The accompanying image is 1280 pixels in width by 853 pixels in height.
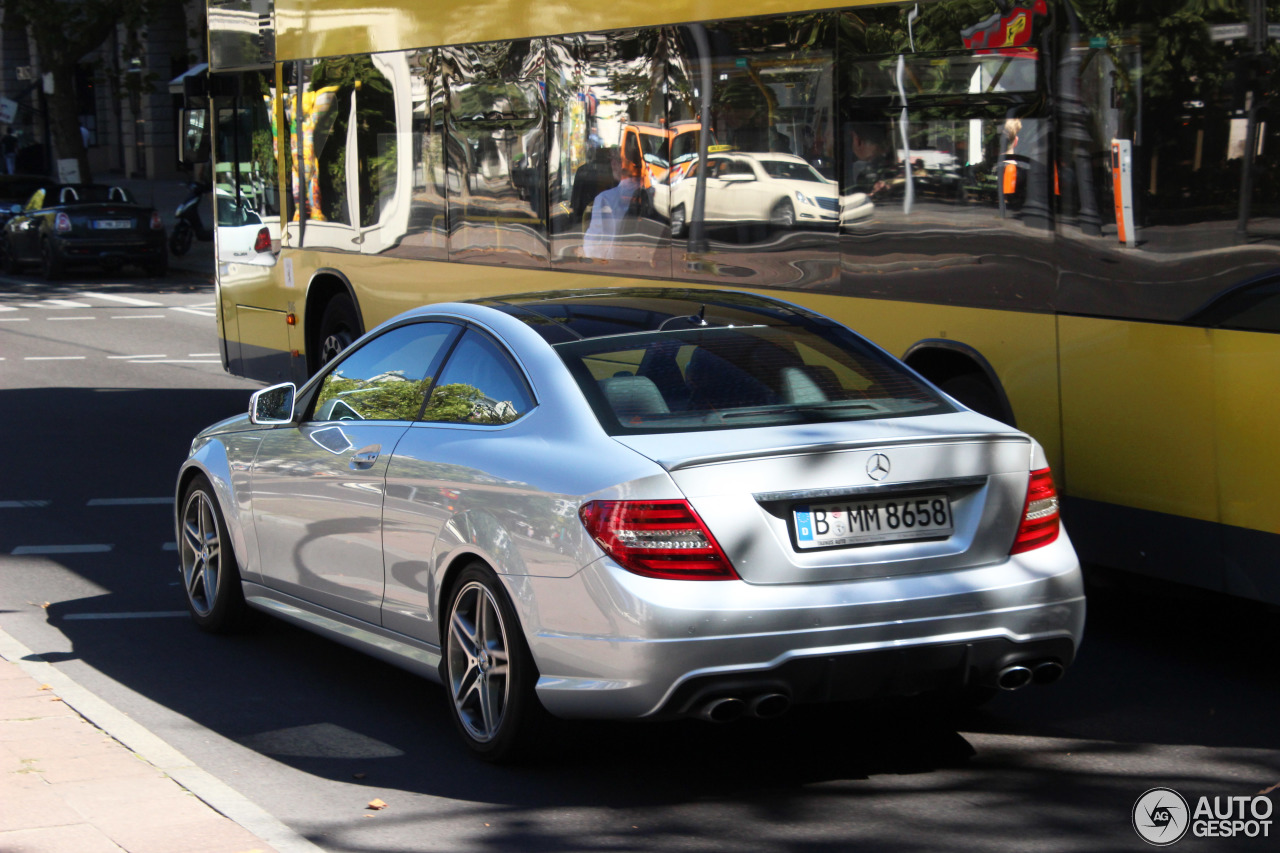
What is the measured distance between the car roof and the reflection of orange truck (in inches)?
107

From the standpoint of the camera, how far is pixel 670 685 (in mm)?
4812

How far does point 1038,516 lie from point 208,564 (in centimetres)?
384

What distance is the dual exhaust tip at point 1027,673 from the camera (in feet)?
16.8

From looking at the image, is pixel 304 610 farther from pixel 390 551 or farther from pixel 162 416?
pixel 162 416

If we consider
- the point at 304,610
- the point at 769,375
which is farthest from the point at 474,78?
the point at 769,375

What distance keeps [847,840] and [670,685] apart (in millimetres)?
636

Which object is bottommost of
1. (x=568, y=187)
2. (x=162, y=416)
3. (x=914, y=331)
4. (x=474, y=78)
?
(x=162, y=416)

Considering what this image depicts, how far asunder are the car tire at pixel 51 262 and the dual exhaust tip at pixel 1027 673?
2901 centimetres

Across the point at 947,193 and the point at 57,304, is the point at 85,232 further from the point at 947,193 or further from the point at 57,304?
the point at 947,193

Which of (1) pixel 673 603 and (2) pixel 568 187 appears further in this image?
(2) pixel 568 187

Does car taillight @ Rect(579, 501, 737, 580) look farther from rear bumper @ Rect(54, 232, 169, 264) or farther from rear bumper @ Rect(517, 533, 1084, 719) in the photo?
rear bumper @ Rect(54, 232, 169, 264)

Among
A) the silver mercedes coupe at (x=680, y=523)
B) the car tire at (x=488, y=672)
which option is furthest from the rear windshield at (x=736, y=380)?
the car tire at (x=488, y=672)

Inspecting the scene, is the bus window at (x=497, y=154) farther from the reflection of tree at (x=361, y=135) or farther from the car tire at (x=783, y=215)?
the car tire at (x=783, y=215)

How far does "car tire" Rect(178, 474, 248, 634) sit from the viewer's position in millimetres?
7328
